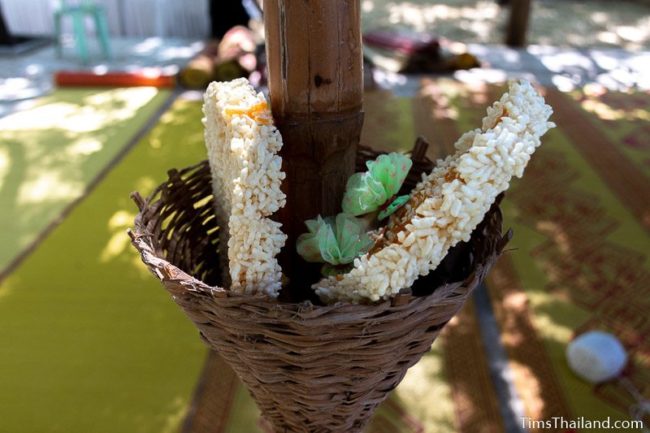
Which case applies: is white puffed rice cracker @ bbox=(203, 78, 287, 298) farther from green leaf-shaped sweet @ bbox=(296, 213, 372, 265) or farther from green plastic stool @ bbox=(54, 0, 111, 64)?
green plastic stool @ bbox=(54, 0, 111, 64)

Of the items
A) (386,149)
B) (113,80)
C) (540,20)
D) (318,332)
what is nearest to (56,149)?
(113,80)

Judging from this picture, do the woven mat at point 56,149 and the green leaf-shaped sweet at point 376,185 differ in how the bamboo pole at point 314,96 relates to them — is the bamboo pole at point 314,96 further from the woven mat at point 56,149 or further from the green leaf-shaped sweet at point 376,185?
the woven mat at point 56,149

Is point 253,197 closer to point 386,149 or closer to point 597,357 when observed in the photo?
point 597,357

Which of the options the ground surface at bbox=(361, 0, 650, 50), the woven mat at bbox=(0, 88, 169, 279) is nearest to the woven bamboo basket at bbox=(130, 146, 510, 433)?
the woven mat at bbox=(0, 88, 169, 279)

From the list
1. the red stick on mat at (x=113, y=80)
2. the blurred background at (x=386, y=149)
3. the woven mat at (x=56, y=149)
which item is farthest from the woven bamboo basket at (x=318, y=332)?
the red stick on mat at (x=113, y=80)

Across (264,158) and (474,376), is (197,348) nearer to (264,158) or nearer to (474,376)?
(474,376)
